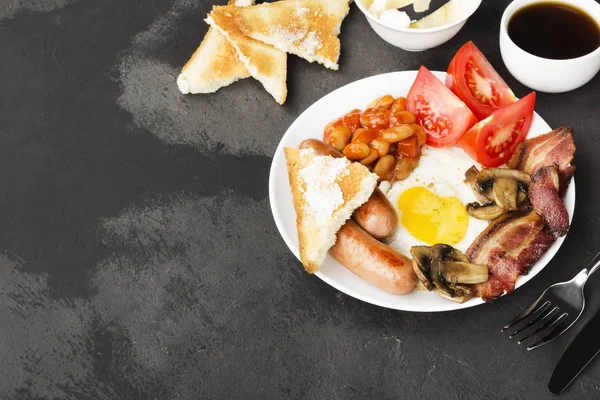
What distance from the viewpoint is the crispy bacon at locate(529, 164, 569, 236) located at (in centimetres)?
259

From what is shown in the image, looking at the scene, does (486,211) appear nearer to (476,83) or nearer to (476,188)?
(476,188)

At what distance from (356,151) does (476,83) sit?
1.95 feet

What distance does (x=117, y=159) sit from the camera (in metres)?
3.34

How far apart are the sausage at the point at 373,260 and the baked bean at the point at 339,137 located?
0.38 m

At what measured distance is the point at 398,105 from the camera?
299 cm

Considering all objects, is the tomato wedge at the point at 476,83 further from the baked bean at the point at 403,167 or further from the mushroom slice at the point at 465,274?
the mushroom slice at the point at 465,274

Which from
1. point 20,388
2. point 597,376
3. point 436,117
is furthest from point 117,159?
point 597,376

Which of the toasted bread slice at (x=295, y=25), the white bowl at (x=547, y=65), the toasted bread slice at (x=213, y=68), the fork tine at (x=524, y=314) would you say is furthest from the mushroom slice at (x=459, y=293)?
the toasted bread slice at (x=213, y=68)

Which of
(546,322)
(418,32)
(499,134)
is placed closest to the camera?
(546,322)

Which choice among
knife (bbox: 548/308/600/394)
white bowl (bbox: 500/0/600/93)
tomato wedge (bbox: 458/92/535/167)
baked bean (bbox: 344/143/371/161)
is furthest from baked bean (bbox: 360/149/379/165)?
knife (bbox: 548/308/600/394)

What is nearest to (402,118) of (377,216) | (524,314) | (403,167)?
(403,167)

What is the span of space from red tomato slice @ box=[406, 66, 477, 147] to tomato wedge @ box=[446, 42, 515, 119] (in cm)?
7

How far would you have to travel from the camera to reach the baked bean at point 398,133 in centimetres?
287

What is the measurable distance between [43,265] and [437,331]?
168 centimetres
